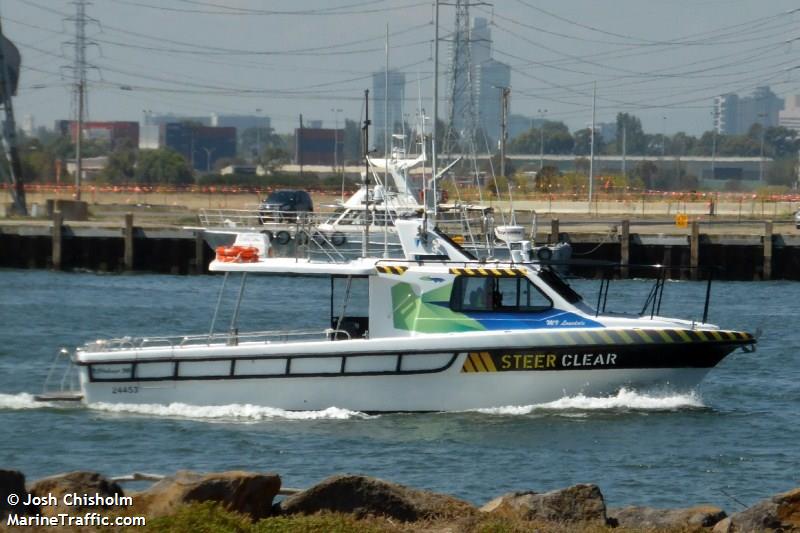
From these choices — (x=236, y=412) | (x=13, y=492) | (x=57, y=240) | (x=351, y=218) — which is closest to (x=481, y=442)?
(x=236, y=412)

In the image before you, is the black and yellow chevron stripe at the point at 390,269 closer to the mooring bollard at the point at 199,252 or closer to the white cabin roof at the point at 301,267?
the white cabin roof at the point at 301,267

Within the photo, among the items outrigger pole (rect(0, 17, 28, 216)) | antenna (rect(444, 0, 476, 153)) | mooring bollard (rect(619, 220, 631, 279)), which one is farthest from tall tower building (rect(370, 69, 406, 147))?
outrigger pole (rect(0, 17, 28, 216))

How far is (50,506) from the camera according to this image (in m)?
11.2

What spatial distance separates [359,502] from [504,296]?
28.1 feet

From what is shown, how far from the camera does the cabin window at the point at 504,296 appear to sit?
19609 millimetres

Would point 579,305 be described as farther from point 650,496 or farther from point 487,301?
point 650,496

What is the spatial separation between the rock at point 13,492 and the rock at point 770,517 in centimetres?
528

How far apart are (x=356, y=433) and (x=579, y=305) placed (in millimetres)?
3728

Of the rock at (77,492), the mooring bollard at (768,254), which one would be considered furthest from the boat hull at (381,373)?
the mooring bollard at (768,254)

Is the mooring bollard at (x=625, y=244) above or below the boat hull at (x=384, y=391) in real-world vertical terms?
above

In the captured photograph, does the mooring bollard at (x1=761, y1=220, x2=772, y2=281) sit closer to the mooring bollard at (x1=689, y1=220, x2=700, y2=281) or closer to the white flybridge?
the mooring bollard at (x1=689, y1=220, x2=700, y2=281)

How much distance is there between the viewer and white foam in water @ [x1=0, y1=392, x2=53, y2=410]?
791 inches

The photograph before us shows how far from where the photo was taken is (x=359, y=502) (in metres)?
11.5

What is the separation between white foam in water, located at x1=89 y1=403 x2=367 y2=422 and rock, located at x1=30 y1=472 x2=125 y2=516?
7.53m
